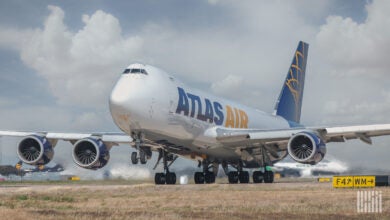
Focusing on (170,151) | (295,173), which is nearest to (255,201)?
(170,151)

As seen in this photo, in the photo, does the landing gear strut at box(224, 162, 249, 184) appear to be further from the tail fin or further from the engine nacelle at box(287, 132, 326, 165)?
the tail fin

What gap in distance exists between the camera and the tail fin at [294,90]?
4725cm

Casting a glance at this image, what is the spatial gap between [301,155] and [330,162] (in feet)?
73.9

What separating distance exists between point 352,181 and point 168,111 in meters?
11.1

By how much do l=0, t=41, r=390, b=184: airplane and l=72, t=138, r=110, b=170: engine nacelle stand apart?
0.06 meters

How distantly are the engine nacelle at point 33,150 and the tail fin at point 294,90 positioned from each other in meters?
19.9

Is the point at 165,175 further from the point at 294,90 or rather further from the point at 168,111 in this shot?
the point at 294,90

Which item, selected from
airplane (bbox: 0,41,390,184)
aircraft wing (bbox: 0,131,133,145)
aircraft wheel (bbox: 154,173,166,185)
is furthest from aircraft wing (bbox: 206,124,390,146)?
aircraft wing (bbox: 0,131,133,145)

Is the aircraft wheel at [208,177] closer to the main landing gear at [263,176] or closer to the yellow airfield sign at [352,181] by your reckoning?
the main landing gear at [263,176]

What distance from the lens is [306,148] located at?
31.5 m

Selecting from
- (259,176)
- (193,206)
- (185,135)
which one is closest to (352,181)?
(259,176)

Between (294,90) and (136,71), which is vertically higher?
(294,90)

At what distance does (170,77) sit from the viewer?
31.8m

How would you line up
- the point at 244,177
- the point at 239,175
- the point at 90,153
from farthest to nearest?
1. the point at 239,175
2. the point at 244,177
3. the point at 90,153
